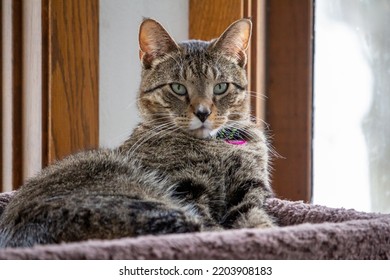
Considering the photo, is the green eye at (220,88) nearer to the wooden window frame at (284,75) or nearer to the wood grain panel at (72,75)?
the wooden window frame at (284,75)

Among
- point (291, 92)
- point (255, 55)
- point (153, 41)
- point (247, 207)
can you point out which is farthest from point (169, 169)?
point (291, 92)

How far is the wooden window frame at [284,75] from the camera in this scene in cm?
205

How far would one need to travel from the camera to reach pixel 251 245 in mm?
941

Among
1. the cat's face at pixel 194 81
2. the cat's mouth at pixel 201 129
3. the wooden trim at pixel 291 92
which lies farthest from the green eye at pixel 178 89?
the wooden trim at pixel 291 92

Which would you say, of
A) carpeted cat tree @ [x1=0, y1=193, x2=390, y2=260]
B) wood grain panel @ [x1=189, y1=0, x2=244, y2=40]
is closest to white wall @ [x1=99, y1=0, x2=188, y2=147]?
wood grain panel @ [x1=189, y1=0, x2=244, y2=40]

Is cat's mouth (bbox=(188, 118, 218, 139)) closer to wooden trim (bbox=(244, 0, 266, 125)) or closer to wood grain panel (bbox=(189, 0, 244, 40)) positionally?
wooden trim (bbox=(244, 0, 266, 125))

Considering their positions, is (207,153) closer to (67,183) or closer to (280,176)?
(67,183)

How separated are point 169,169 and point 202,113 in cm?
17

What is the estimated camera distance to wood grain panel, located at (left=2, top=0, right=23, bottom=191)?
2.12 meters

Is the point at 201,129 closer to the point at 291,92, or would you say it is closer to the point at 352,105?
the point at 291,92

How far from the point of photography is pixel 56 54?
77.7 inches

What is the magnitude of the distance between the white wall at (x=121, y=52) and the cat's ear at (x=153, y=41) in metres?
0.47
